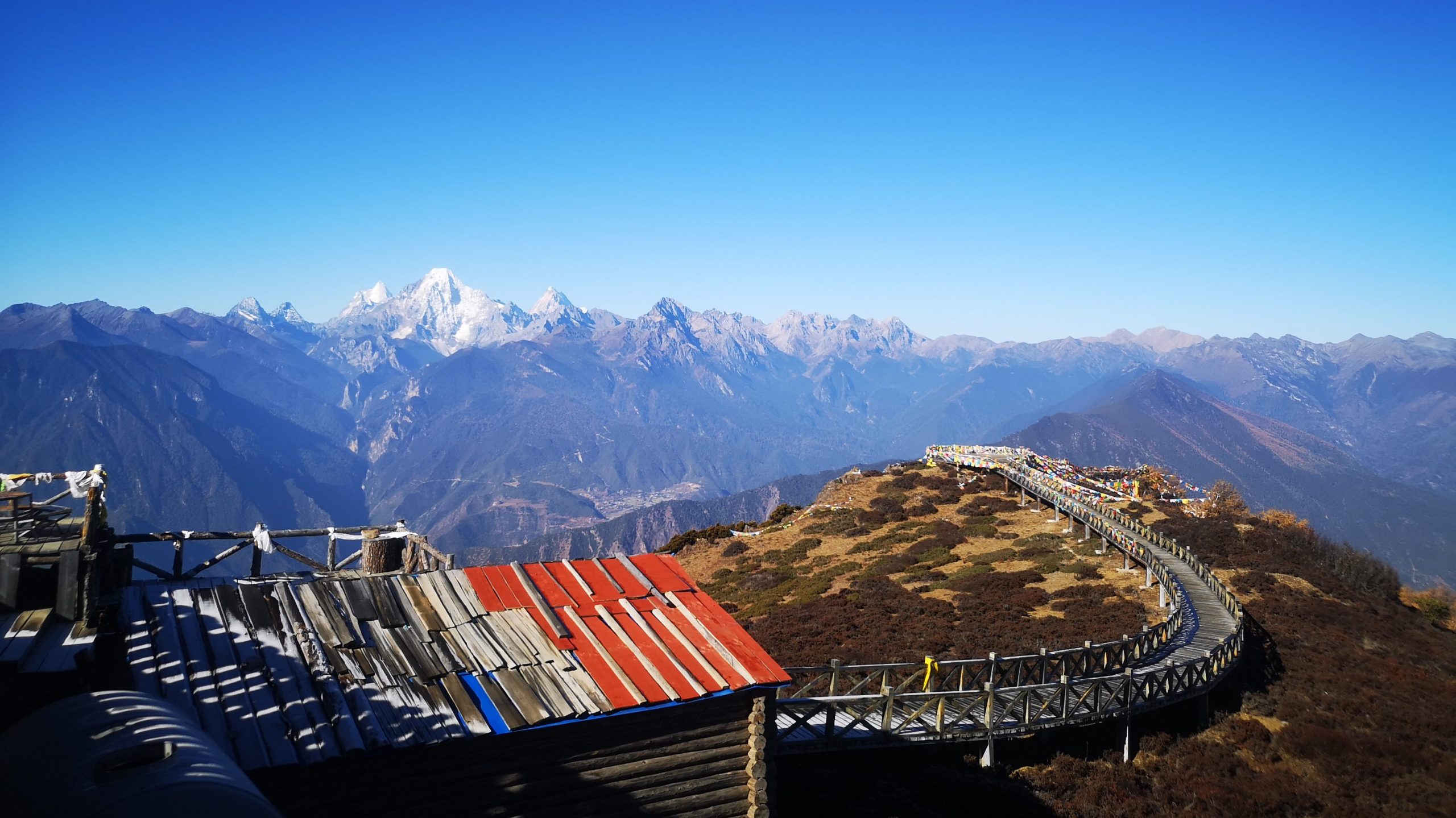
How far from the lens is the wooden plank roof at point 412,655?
11109 mm

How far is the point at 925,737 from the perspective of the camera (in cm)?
1823

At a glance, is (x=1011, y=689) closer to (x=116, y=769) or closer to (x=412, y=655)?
(x=412, y=655)

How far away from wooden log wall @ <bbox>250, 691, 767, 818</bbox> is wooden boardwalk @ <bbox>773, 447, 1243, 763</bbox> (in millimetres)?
1171

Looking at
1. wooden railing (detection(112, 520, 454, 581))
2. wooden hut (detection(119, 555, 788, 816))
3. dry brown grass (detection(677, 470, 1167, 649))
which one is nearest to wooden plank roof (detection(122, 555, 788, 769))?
wooden hut (detection(119, 555, 788, 816))

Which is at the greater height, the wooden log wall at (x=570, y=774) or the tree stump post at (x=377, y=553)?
the tree stump post at (x=377, y=553)

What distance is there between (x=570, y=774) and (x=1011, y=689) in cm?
1177

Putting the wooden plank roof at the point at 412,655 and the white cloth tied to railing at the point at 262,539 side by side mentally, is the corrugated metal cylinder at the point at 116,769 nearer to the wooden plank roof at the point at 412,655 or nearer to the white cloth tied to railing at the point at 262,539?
the wooden plank roof at the point at 412,655

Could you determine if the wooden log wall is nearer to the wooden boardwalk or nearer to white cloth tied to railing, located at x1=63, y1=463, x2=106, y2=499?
the wooden boardwalk

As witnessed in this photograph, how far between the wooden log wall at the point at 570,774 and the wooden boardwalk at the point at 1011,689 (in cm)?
117

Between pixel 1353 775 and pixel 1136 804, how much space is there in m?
5.84

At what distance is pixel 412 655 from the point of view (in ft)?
42.9

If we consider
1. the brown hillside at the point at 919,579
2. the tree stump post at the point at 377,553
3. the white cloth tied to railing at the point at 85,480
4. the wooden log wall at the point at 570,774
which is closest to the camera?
the wooden log wall at the point at 570,774

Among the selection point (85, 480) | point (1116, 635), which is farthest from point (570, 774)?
→ point (1116, 635)

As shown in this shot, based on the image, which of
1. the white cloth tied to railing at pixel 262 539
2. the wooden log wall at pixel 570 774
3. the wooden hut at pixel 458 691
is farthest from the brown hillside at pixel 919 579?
the white cloth tied to railing at pixel 262 539
